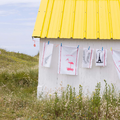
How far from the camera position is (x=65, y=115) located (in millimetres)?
4422

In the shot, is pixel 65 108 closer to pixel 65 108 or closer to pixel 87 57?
pixel 65 108

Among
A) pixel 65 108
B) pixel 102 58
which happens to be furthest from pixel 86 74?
pixel 65 108

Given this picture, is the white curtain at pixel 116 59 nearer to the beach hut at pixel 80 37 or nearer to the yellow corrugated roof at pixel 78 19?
the beach hut at pixel 80 37

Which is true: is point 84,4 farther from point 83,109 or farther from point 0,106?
point 0,106

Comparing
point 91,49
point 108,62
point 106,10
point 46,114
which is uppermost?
point 106,10

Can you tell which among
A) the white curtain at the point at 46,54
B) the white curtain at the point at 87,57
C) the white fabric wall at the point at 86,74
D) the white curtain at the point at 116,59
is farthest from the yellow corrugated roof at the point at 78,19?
the white curtain at the point at 116,59

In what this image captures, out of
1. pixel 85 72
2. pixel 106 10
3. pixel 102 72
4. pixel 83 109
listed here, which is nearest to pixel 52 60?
pixel 85 72

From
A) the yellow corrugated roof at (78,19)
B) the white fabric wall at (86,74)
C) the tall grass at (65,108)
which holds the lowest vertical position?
the tall grass at (65,108)

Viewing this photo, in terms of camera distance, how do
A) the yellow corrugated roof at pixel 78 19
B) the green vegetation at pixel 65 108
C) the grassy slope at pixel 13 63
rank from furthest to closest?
the grassy slope at pixel 13 63 < the yellow corrugated roof at pixel 78 19 < the green vegetation at pixel 65 108

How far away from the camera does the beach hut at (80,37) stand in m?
6.36

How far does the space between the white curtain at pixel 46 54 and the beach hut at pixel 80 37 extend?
0.18m

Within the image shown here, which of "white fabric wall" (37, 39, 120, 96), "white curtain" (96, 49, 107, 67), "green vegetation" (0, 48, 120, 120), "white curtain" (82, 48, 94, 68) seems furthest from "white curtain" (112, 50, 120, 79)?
"green vegetation" (0, 48, 120, 120)

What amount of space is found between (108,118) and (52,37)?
3392mm

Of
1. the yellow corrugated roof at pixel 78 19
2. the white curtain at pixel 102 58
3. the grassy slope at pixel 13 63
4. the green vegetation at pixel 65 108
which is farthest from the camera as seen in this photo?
the grassy slope at pixel 13 63
